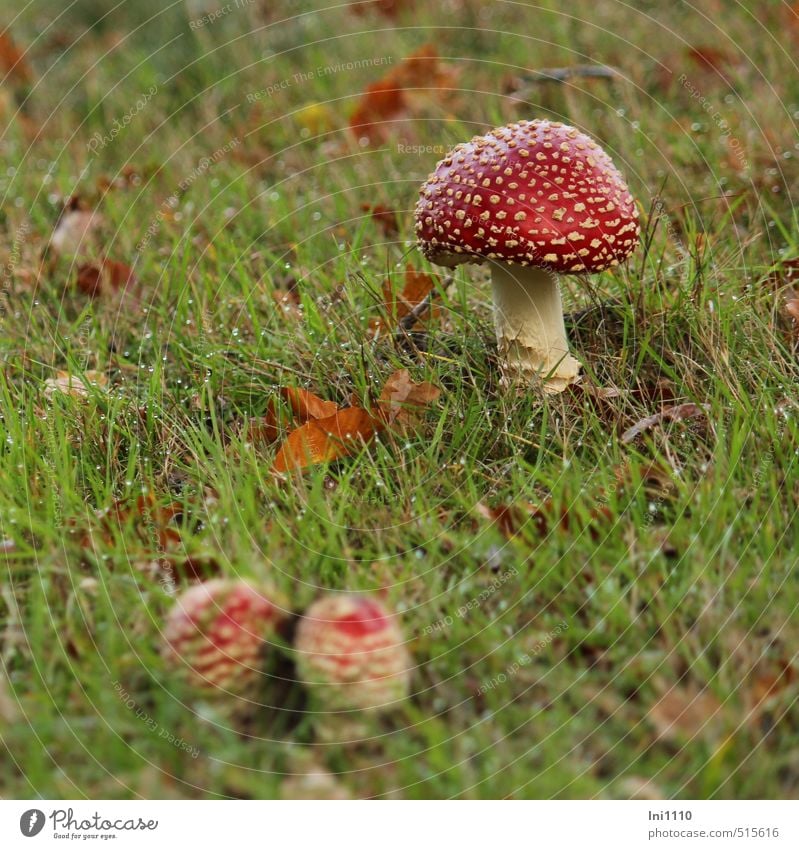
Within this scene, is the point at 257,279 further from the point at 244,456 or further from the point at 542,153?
the point at 542,153

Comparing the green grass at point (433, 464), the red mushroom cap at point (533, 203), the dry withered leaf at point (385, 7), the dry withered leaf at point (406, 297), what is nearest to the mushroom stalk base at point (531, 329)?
the green grass at point (433, 464)

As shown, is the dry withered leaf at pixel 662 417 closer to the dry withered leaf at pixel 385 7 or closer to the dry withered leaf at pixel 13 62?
the dry withered leaf at pixel 385 7

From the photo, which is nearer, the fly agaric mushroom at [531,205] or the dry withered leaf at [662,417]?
the fly agaric mushroom at [531,205]

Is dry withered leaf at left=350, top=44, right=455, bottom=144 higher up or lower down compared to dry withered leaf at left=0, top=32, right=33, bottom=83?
lower down

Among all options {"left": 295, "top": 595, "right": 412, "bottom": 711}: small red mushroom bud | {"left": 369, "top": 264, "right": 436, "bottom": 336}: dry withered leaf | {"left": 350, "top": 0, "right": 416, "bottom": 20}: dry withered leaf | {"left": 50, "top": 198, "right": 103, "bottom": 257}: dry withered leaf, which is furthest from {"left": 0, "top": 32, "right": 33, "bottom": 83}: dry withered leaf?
→ {"left": 295, "top": 595, "right": 412, "bottom": 711}: small red mushroom bud

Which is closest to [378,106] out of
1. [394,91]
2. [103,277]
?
[394,91]

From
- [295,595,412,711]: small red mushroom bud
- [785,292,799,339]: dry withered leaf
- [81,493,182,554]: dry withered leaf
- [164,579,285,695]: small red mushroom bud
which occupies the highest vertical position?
[785,292,799,339]: dry withered leaf
